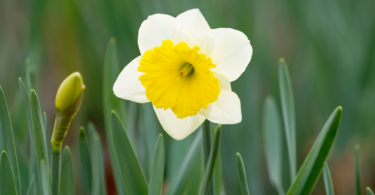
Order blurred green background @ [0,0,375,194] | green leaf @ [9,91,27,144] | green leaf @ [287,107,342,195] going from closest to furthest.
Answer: green leaf @ [287,107,342,195] → green leaf @ [9,91,27,144] → blurred green background @ [0,0,375,194]

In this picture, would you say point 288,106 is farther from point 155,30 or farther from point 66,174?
point 66,174

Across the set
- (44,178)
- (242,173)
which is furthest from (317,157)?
(44,178)

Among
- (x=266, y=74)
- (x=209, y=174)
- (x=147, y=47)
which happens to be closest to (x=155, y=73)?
(x=147, y=47)

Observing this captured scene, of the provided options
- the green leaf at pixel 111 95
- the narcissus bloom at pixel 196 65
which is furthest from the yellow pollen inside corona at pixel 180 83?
the green leaf at pixel 111 95

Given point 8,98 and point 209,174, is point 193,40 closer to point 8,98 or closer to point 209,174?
point 209,174

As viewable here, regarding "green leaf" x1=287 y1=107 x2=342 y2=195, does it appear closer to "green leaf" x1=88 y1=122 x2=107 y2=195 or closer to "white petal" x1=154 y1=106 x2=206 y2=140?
"white petal" x1=154 y1=106 x2=206 y2=140

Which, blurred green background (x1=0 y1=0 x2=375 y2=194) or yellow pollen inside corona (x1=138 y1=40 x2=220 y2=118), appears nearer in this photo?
yellow pollen inside corona (x1=138 y1=40 x2=220 y2=118)

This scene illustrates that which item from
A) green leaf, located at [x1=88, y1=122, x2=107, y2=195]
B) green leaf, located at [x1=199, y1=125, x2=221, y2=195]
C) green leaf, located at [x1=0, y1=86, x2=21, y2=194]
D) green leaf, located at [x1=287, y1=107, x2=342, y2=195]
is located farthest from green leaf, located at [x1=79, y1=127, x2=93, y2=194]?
green leaf, located at [x1=287, y1=107, x2=342, y2=195]
